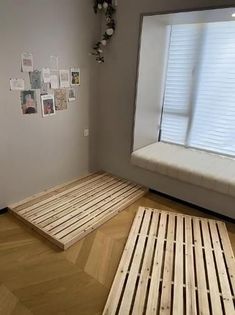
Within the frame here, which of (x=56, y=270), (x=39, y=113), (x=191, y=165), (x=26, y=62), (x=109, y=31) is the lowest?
(x=56, y=270)

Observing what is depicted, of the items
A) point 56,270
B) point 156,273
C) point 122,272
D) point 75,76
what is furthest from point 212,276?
point 75,76

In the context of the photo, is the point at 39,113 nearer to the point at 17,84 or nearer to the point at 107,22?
the point at 17,84

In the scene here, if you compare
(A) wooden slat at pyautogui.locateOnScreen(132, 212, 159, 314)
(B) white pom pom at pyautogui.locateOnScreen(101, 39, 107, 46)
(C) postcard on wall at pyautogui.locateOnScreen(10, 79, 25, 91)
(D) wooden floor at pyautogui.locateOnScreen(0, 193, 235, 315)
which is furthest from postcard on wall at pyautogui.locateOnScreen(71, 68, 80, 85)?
(A) wooden slat at pyautogui.locateOnScreen(132, 212, 159, 314)

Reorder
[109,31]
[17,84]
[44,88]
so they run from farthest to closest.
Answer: [109,31] < [44,88] < [17,84]

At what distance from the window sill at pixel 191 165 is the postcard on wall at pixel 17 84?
1422 mm

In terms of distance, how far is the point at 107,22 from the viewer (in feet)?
9.37

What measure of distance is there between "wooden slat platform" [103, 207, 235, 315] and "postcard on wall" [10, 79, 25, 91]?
165cm

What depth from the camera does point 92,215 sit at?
8.11 ft

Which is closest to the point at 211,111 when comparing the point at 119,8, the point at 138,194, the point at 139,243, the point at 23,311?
the point at 138,194

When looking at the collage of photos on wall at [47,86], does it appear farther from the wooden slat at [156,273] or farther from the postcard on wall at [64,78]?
the wooden slat at [156,273]

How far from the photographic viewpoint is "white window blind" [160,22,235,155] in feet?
9.36

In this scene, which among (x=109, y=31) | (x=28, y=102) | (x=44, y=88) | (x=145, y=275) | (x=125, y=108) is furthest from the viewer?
(x=125, y=108)

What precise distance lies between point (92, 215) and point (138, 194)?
2.27 ft

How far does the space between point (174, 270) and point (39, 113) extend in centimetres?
189
